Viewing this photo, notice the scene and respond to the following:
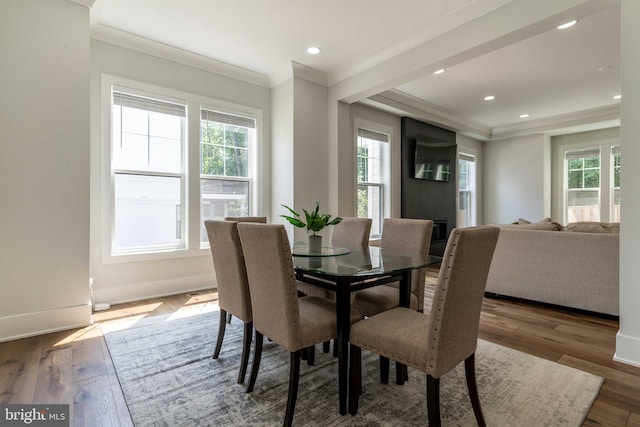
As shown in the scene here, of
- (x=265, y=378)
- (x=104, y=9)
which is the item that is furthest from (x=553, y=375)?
(x=104, y=9)

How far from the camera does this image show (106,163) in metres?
3.25

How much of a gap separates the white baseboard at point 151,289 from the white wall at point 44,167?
1.94ft

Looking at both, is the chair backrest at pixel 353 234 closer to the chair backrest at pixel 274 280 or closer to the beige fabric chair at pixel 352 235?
the beige fabric chair at pixel 352 235

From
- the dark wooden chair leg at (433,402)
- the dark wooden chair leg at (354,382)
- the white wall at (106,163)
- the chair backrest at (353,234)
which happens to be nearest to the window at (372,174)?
the white wall at (106,163)

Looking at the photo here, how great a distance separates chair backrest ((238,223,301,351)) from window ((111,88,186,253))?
7.88 feet

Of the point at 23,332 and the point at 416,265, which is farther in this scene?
the point at 23,332

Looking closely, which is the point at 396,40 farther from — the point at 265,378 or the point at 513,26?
the point at 265,378

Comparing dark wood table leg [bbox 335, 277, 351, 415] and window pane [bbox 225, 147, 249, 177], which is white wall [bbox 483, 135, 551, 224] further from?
dark wood table leg [bbox 335, 277, 351, 415]

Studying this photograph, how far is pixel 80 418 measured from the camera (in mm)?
1560

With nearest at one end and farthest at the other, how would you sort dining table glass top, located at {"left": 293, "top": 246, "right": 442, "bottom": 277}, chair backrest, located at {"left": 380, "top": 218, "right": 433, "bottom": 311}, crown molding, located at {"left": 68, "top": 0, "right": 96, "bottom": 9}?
1. dining table glass top, located at {"left": 293, "top": 246, "right": 442, "bottom": 277}
2. chair backrest, located at {"left": 380, "top": 218, "right": 433, "bottom": 311}
3. crown molding, located at {"left": 68, "top": 0, "right": 96, "bottom": 9}

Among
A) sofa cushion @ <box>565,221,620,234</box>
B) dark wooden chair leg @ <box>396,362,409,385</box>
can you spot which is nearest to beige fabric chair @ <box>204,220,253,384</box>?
dark wooden chair leg @ <box>396,362,409,385</box>

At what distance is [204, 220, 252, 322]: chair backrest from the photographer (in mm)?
1909

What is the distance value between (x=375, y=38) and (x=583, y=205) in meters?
5.90

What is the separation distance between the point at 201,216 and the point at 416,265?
2.92m
